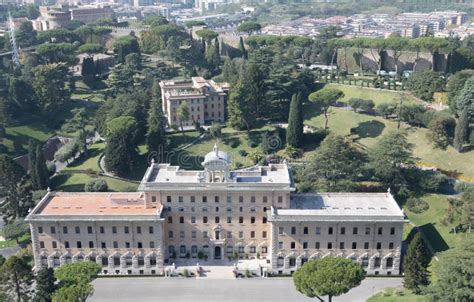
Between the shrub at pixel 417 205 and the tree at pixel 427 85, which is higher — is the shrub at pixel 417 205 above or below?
below

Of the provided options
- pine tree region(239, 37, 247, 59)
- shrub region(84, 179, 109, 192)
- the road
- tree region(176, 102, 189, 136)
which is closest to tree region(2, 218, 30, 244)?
shrub region(84, 179, 109, 192)

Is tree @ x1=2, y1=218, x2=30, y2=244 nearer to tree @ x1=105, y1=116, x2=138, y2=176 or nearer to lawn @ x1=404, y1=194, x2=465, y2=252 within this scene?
tree @ x1=105, y1=116, x2=138, y2=176

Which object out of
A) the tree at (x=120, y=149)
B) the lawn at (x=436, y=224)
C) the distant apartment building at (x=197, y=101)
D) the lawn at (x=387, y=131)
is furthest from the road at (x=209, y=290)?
the distant apartment building at (x=197, y=101)

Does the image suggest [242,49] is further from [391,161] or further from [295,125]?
[391,161]

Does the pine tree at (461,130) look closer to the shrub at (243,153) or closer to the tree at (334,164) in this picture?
the tree at (334,164)

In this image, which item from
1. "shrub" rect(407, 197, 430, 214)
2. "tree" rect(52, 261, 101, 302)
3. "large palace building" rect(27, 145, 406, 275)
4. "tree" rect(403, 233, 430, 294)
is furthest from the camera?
"shrub" rect(407, 197, 430, 214)

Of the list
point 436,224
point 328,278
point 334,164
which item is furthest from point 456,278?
point 334,164

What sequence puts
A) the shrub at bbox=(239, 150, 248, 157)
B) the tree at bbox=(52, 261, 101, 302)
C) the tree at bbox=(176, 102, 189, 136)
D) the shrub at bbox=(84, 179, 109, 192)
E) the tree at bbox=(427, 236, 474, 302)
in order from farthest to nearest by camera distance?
the tree at bbox=(176, 102, 189, 136) → the shrub at bbox=(239, 150, 248, 157) → the shrub at bbox=(84, 179, 109, 192) → the tree at bbox=(52, 261, 101, 302) → the tree at bbox=(427, 236, 474, 302)
